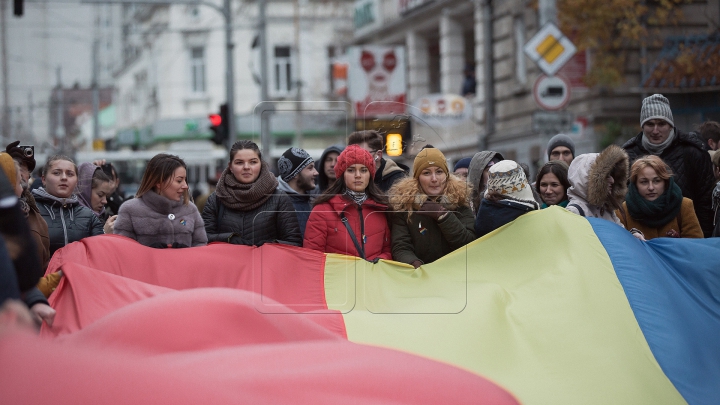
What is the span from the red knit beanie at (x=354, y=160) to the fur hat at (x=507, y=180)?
2.69ft

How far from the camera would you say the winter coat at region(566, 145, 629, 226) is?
22.7ft

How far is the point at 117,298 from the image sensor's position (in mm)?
5566

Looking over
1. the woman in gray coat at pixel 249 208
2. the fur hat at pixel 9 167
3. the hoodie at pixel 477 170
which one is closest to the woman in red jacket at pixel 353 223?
the woman in gray coat at pixel 249 208

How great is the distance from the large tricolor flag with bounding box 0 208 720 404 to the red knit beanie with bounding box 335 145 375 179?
24.1 inches

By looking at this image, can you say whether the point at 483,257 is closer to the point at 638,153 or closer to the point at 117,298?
the point at 117,298

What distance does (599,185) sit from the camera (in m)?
6.90

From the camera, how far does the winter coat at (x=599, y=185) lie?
692 centimetres

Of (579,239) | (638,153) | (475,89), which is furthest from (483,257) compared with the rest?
(475,89)

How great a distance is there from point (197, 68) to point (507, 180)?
4922 cm

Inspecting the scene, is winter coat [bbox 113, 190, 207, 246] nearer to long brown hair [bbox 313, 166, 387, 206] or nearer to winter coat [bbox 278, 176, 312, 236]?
long brown hair [bbox 313, 166, 387, 206]

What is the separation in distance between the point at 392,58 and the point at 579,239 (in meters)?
25.2

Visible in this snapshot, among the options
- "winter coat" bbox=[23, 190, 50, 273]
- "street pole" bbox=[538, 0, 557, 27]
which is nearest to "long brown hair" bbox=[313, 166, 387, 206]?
"winter coat" bbox=[23, 190, 50, 273]

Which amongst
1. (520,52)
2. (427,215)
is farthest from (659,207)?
(520,52)

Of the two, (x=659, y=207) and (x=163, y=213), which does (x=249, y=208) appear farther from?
(x=659, y=207)
